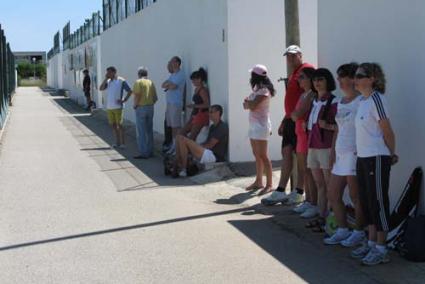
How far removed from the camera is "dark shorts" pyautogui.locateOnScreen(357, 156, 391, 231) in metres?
5.76

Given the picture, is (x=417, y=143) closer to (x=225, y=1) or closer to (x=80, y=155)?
(x=225, y=1)

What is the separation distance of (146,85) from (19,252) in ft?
24.5

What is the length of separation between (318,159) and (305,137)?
2.41 ft

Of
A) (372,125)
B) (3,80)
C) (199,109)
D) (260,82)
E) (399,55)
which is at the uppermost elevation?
(399,55)

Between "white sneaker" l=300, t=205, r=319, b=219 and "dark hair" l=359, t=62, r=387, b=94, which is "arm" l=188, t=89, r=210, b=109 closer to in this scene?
"white sneaker" l=300, t=205, r=319, b=219

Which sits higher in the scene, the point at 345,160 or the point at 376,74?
the point at 376,74

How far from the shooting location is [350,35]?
7410 mm

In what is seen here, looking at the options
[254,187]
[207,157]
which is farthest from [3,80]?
[254,187]

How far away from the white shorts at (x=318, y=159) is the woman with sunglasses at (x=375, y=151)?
3.16 feet

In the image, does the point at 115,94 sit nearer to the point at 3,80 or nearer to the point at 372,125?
the point at 372,125

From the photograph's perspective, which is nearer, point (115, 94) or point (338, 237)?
point (338, 237)

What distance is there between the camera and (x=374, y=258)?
19.1 ft

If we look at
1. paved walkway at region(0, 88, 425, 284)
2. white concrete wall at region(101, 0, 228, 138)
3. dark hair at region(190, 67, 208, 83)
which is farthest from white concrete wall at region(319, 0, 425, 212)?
dark hair at region(190, 67, 208, 83)

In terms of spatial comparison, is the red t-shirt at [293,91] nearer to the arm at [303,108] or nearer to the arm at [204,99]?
the arm at [303,108]
